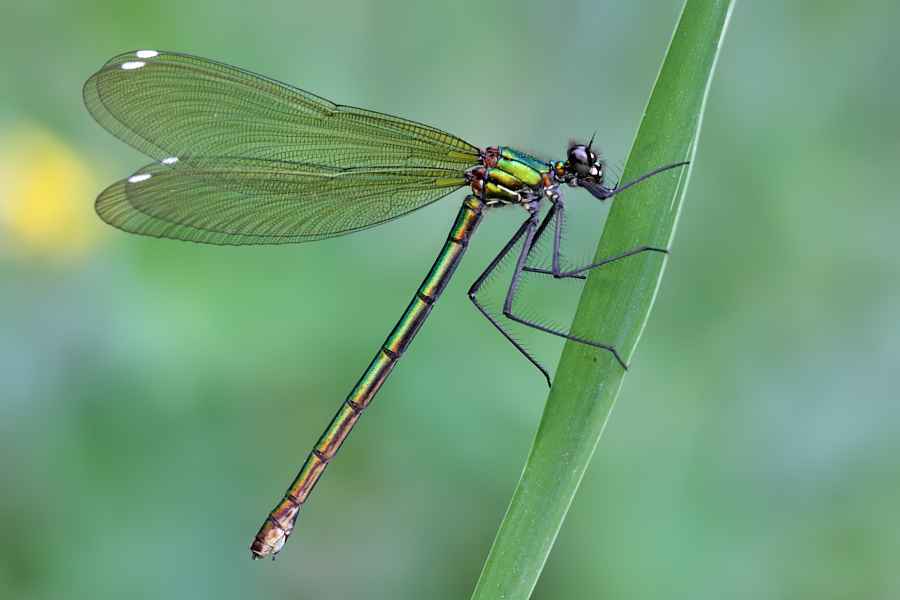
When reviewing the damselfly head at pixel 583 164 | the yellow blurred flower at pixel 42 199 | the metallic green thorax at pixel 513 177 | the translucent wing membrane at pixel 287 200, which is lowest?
the yellow blurred flower at pixel 42 199

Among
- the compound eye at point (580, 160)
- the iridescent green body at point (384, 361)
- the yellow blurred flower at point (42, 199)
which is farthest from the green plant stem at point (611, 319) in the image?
the yellow blurred flower at point (42, 199)

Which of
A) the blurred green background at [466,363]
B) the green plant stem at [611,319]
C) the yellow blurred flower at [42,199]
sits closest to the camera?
the green plant stem at [611,319]

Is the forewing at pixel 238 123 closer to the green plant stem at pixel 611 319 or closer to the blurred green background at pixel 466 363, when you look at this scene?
the blurred green background at pixel 466 363

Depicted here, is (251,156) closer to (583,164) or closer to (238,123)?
(238,123)

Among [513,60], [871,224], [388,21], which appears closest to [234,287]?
[388,21]

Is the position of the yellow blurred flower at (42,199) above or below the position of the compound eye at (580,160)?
below

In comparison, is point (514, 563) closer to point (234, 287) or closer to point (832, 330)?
point (832, 330)

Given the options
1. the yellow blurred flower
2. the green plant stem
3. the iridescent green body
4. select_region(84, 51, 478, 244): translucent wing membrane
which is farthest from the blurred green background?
the green plant stem
